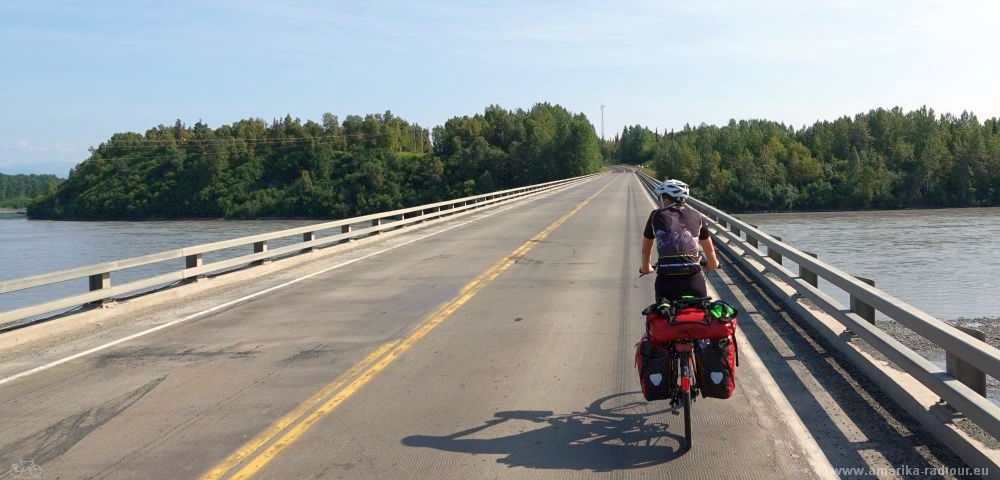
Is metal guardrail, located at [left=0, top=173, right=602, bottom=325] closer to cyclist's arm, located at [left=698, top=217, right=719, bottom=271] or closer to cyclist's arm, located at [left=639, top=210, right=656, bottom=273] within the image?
cyclist's arm, located at [left=639, top=210, right=656, bottom=273]

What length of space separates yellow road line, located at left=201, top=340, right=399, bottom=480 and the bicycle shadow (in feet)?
3.45

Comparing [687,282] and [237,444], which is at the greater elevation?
[687,282]

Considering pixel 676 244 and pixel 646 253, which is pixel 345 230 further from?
pixel 676 244

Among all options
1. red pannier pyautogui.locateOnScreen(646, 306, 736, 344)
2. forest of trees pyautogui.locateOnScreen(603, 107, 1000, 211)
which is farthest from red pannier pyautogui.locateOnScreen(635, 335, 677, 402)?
forest of trees pyautogui.locateOnScreen(603, 107, 1000, 211)

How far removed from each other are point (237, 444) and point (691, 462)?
10.4ft

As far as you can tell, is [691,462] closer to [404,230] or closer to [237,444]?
[237,444]

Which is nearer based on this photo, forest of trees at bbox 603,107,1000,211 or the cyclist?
the cyclist

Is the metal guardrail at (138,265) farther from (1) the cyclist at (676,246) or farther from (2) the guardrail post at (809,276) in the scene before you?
(2) the guardrail post at (809,276)

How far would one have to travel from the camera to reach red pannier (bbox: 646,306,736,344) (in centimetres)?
556

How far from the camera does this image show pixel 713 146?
198125 millimetres

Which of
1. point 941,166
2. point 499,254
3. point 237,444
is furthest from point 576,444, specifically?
point 941,166

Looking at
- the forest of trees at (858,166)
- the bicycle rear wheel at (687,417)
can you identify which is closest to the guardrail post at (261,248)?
the bicycle rear wheel at (687,417)

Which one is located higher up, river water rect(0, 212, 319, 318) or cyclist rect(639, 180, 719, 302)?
cyclist rect(639, 180, 719, 302)

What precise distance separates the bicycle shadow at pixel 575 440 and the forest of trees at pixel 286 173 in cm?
11529
